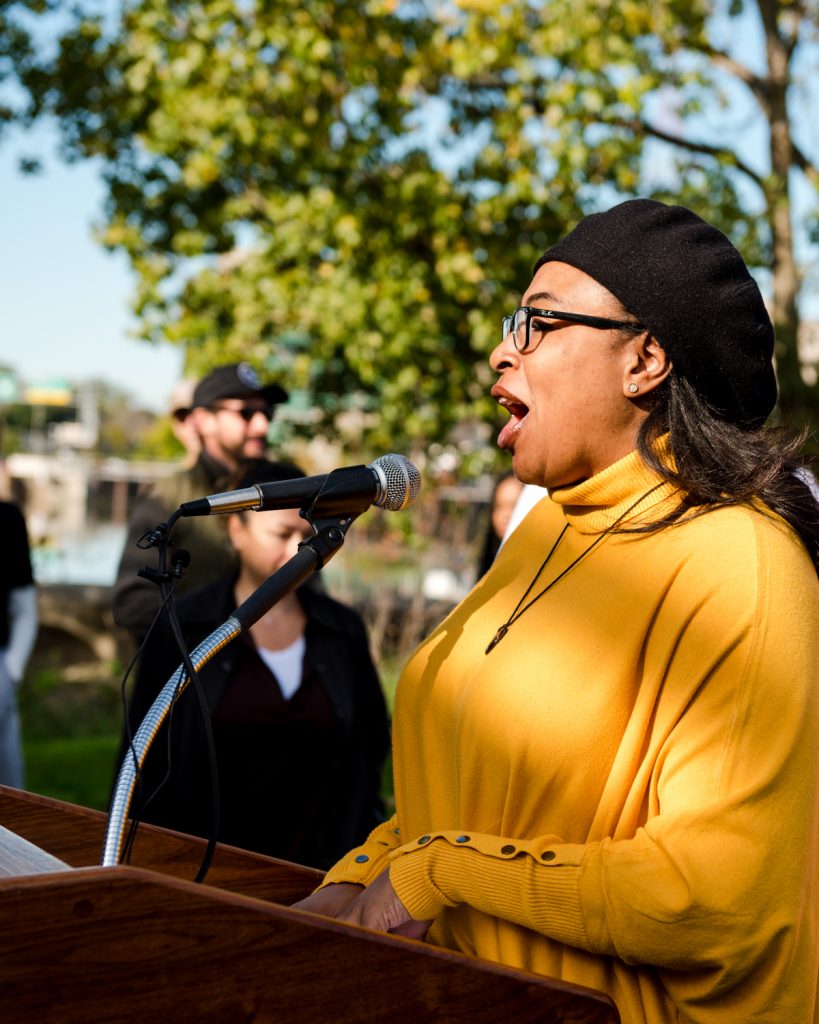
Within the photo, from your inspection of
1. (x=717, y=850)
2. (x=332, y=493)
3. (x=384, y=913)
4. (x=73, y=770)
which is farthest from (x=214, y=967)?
(x=73, y=770)

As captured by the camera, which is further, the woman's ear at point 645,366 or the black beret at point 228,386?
the black beret at point 228,386

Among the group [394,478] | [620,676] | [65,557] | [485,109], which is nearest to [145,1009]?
[620,676]

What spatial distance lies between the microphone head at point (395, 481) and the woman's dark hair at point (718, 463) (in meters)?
0.42

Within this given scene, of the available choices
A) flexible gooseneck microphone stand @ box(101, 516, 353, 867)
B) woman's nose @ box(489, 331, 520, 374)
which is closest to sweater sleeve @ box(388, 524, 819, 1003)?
flexible gooseneck microphone stand @ box(101, 516, 353, 867)

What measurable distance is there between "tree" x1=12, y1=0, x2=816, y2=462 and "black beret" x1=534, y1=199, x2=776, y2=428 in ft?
25.6

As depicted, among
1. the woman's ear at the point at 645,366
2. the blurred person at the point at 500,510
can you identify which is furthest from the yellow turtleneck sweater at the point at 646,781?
the blurred person at the point at 500,510

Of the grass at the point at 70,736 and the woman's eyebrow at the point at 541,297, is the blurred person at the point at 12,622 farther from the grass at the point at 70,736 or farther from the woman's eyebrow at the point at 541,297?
the woman's eyebrow at the point at 541,297

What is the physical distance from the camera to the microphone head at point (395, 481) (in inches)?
79.8

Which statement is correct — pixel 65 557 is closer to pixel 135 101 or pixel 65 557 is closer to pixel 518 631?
pixel 135 101

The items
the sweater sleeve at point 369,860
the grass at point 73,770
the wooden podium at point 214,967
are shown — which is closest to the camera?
the wooden podium at point 214,967

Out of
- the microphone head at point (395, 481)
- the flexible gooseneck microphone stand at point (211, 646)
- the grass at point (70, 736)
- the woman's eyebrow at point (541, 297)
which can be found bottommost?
the grass at point (70, 736)

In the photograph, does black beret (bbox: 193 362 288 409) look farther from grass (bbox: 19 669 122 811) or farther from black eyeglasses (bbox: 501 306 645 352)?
black eyeglasses (bbox: 501 306 645 352)

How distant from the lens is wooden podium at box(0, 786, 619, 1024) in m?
1.24

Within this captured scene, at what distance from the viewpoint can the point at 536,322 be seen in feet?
6.46
